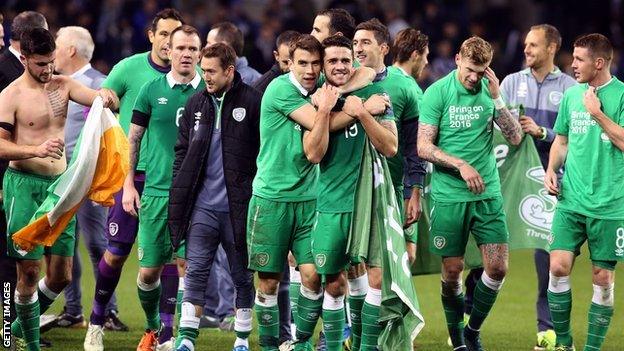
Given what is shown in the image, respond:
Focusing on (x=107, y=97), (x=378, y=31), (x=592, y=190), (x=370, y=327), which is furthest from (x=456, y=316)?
(x=107, y=97)

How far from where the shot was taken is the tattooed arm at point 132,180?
1007 centimetres

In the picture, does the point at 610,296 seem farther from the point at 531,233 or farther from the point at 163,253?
the point at 163,253

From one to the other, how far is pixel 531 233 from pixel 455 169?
171 cm

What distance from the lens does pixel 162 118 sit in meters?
10.1

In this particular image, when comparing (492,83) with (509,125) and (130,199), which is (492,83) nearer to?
(509,125)

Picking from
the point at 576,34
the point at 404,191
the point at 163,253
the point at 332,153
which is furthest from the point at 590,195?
the point at 576,34

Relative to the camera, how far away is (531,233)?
38.1 feet

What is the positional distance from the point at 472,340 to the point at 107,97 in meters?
3.35

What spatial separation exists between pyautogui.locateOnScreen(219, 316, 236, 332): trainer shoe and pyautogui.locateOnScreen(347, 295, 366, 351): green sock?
225 cm

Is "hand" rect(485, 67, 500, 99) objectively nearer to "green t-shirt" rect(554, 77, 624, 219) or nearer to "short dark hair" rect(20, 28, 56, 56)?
"green t-shirt" rect(554, 77, 624, 219)

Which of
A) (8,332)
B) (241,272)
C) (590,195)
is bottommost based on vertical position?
(8,332)

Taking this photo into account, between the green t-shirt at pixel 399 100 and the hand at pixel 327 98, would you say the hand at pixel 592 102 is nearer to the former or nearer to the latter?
the green t-shirt at pixel 399 100

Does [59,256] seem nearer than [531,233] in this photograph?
Yes

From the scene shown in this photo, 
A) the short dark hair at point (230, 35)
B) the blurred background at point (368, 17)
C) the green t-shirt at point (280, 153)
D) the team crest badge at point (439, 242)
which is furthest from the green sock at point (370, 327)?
the blurred background at point (368, 17)
